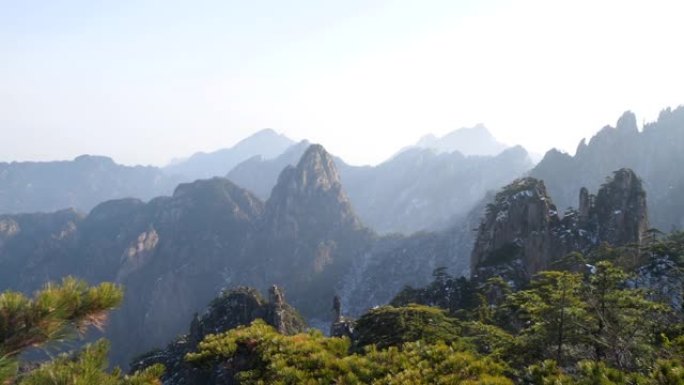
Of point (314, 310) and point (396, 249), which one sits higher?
point (396, 249)

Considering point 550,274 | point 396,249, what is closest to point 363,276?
point 396,249

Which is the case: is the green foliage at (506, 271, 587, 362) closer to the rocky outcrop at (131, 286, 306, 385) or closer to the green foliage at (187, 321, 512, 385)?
the green foliage at (187, 321, 512, 385)

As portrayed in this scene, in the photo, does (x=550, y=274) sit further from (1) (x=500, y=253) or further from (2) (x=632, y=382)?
(1) (x=500, y=253)

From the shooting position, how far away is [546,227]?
72.1 metres

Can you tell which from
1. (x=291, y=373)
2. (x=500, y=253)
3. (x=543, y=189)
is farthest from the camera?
(x=543, y=189)

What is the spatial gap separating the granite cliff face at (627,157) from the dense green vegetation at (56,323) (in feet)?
647

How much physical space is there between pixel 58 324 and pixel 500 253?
69233 millimetres

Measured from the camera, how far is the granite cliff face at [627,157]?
18150 cm

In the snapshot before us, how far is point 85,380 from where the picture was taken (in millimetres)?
8414

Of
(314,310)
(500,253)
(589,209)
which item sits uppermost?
(589,209)

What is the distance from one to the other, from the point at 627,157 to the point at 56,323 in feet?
698

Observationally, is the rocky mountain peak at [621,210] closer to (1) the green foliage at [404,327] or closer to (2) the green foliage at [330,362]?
(1) the green foliage at [404,327]

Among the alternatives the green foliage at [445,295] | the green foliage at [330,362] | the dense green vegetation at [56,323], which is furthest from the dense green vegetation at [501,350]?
the green foliage at [445,295]

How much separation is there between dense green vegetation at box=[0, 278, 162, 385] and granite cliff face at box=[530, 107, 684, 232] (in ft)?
647
